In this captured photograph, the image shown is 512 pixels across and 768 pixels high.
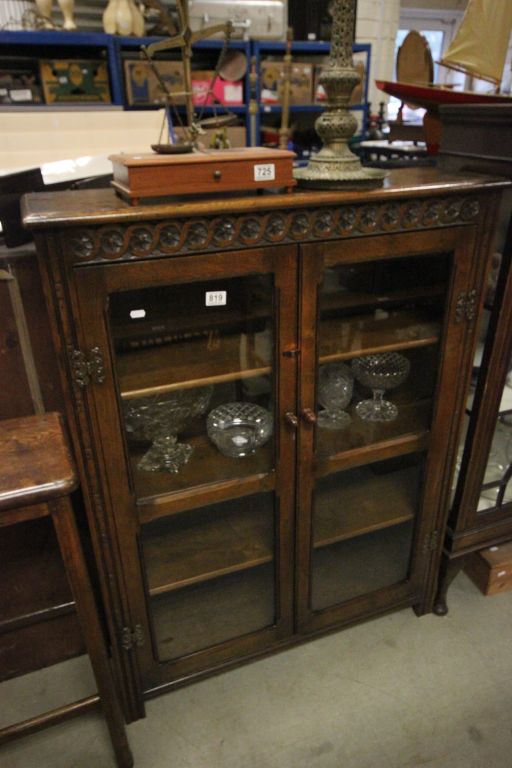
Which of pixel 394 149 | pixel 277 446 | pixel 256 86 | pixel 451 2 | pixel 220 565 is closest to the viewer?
pixel 277 446

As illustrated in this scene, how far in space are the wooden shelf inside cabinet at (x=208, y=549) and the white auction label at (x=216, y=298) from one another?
23.9 inches

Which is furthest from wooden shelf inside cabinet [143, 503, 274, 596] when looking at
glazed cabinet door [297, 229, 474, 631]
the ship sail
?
the ship sail

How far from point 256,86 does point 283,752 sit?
11.5 feet

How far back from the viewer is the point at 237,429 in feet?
4.41

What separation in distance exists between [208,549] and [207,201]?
892 millimetres

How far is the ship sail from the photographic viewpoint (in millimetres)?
1432

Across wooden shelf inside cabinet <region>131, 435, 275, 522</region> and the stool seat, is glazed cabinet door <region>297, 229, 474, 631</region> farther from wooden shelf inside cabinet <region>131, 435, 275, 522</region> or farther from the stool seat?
the stool seat

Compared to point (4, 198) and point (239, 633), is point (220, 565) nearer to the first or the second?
point (239, 633)

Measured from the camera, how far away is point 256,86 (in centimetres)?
339

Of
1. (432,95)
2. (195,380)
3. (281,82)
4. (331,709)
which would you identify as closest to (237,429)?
(195,380)

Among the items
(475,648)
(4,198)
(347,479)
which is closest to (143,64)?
(4,198)

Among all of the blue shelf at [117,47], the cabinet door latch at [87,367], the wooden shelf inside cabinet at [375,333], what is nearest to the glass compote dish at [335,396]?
the wooden shelf inside cabinet at [375,333]

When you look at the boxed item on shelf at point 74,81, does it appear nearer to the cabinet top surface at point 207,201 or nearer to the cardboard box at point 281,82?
the cardboard box at point 281,82

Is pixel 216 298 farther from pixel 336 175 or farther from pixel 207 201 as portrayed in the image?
pixel 336 175
